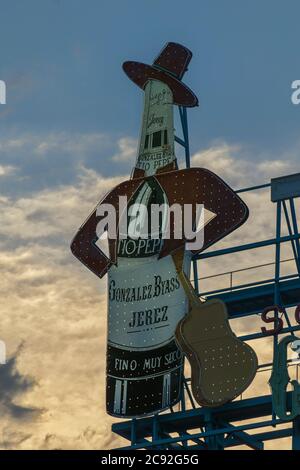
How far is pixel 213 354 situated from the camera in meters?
43.0

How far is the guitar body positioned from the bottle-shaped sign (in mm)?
978

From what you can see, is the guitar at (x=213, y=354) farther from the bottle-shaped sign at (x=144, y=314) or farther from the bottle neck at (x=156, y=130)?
the bottle neck at (x=156, y=130)

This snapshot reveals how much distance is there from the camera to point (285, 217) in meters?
45.4

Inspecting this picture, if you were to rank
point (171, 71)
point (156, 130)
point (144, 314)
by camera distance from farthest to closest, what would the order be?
point (171, 71) < point (156, 130) < point (144, 314)

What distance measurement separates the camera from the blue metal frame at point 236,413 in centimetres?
4275

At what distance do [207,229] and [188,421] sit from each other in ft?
20.4

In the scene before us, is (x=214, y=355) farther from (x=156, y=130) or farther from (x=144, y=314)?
(x=156, y=130)

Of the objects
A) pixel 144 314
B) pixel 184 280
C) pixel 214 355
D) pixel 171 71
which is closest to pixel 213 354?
pixel 214 355

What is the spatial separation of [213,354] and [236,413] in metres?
1.98

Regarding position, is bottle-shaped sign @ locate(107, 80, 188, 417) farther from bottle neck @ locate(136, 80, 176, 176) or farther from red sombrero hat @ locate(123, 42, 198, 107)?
red sombrero hat @ locate(123, 42, 198, 107)

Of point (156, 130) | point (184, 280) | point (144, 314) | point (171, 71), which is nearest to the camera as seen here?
point (184, 280)
